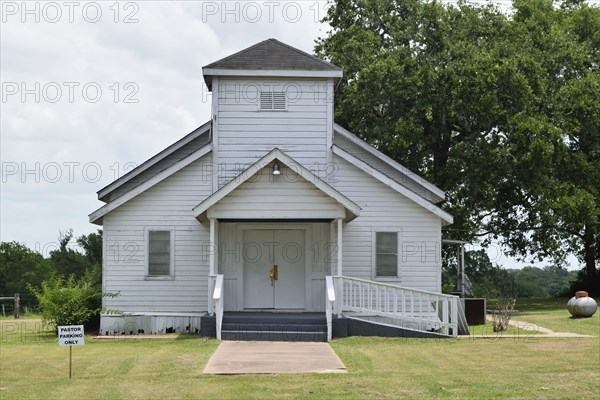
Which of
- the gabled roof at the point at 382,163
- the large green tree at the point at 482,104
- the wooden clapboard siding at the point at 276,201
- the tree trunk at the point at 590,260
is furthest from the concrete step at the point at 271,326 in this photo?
the tree trunk at the point at 590,260

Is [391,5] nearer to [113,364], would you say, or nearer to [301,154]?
[301,154]

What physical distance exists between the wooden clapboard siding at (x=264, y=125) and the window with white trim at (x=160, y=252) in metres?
2.29

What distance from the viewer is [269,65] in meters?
25.6

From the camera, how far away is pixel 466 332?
2400 centimetres

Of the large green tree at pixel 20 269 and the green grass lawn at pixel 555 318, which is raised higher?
the large green tree at pixel 20 269

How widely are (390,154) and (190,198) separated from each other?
41.0 ft

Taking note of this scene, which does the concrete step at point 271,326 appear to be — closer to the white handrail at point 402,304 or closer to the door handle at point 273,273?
the white handrail at point 402,304

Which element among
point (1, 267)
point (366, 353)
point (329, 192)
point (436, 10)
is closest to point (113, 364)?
point (366, 353)

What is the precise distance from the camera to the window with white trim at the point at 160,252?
83.0 ft

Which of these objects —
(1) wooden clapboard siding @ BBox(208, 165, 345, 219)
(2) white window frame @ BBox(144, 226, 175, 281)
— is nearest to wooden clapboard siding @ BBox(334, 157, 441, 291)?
(1) wooden clapboard siding @ BBox(208, 165, 345, 219)

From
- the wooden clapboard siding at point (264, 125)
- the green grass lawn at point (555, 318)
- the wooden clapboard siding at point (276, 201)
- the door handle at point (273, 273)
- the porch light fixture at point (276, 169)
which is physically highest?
the wooden clapboard siding at point (264, 125)

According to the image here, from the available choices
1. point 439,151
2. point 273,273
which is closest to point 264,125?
point 273,273

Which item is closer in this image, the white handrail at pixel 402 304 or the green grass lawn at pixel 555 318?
the white handrail at pixel 402 304

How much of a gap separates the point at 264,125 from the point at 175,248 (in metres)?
4.09
